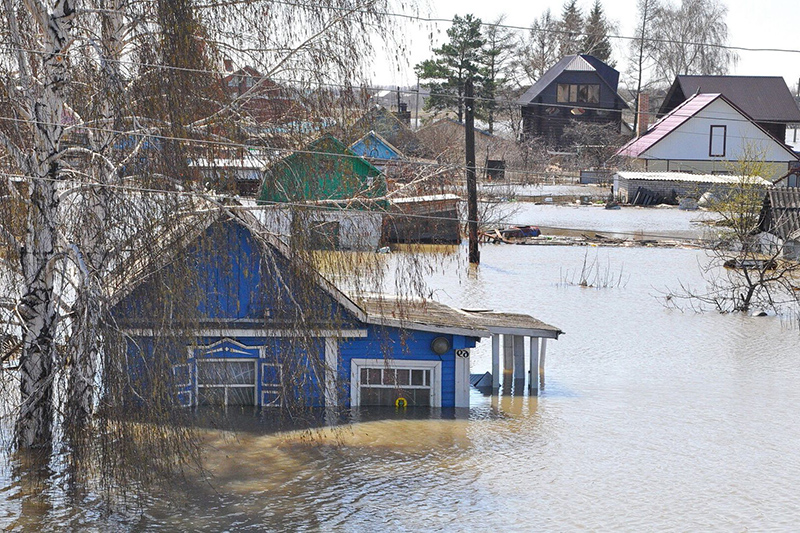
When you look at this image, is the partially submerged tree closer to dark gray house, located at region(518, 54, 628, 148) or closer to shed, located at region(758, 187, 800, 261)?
shed, located at region(758, 187, 800, 261)

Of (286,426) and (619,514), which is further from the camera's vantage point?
(286,426)

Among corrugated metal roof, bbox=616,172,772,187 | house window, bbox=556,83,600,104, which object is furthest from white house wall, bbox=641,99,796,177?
house window, bbox=556,83,600,104

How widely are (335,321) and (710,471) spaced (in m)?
6.77

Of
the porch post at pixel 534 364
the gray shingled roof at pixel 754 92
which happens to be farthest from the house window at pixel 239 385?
the gray shingled roof at pixel 754 92

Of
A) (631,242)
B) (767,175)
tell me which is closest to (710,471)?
(767,175)

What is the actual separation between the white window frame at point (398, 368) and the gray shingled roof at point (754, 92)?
59.6m

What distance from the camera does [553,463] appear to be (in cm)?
1678

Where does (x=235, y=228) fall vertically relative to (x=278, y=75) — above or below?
below

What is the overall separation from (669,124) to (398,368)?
53801 mm

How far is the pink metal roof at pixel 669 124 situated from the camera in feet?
218

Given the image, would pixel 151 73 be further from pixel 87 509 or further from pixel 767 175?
pixel 767 175

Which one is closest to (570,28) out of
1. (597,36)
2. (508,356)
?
(597,36)

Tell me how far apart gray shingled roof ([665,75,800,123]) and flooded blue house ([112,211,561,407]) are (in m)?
58.0

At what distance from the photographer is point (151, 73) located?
36.9 feet
